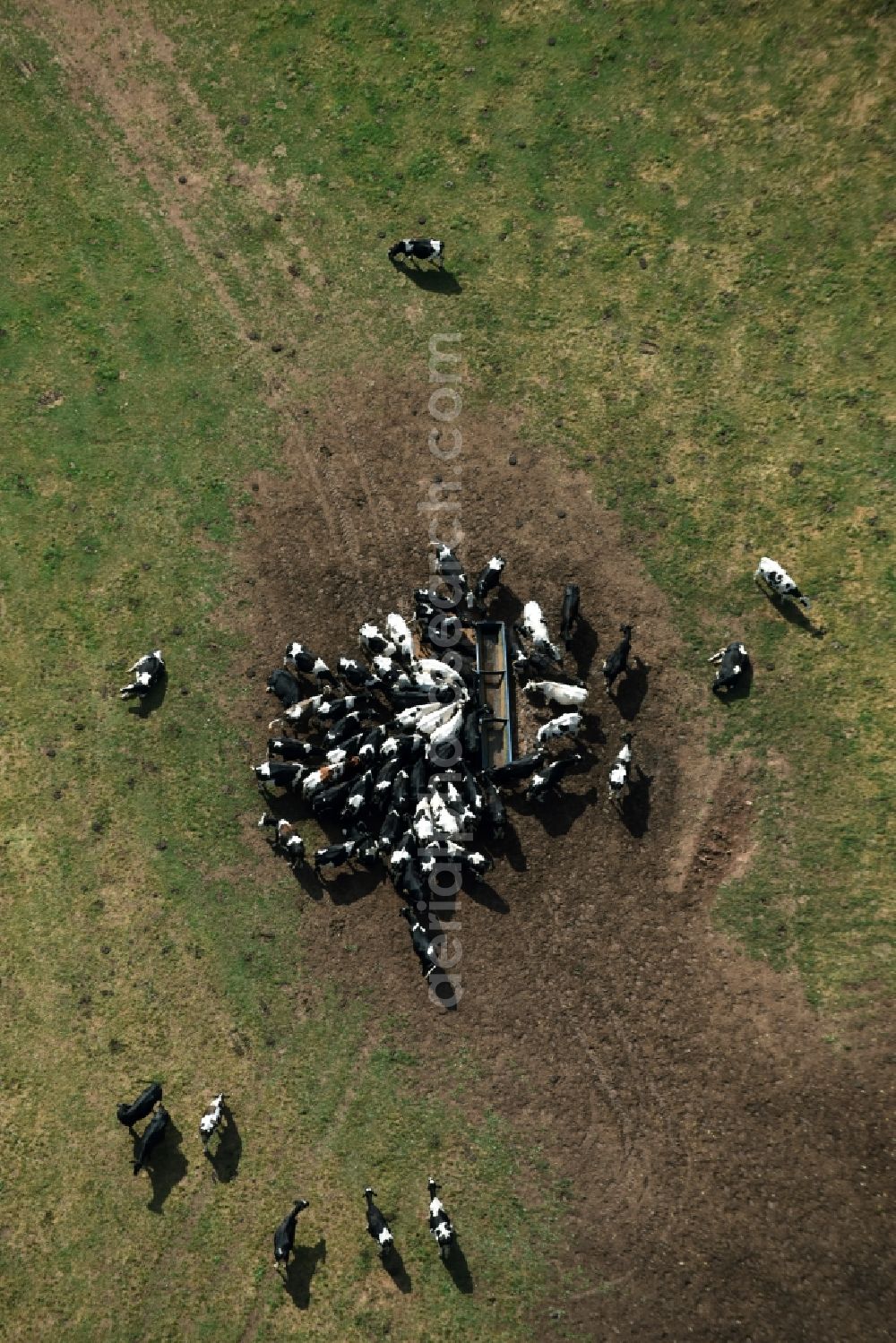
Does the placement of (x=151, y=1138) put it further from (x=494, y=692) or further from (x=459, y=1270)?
(x=494, y=692)

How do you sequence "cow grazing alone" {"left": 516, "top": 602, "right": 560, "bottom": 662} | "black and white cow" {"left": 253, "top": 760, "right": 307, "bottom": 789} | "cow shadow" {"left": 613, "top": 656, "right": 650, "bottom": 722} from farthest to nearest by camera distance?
1. "cow shadow" {"left": 613, "top": 656, "right": 650, "bottom": 722}
2. "cow grazing alone" {"left": 516, "top": 602, "right": 560, "bottom": 662}
3. "black and white cow" {"left": 253, "top": 760, "right": 307, "bottom": 789}

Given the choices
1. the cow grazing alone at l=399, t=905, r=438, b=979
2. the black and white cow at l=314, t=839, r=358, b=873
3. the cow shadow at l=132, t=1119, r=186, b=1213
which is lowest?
the cow shadow at l=132, t=1119, r=186, b=1213

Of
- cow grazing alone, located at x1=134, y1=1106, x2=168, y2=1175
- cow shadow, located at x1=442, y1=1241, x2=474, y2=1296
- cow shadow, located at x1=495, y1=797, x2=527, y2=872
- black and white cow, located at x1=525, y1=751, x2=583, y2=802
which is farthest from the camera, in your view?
cow shadow, located at x1=495, y1=797, x2=527, y2=872

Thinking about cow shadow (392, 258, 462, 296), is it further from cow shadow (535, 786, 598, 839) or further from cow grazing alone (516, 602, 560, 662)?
cow shadow (535, 786, 598, 839)

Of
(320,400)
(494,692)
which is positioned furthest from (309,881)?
(320,400)

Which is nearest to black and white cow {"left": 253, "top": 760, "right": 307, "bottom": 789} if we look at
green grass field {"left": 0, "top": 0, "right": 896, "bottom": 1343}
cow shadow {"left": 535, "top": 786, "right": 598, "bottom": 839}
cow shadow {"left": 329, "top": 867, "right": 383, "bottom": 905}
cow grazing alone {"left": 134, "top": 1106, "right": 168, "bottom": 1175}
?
green grass field {"left": 0, "top": 0, "right": 896, "bottom": 1343}

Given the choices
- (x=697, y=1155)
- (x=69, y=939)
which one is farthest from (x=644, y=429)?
(x=69, y=939)
